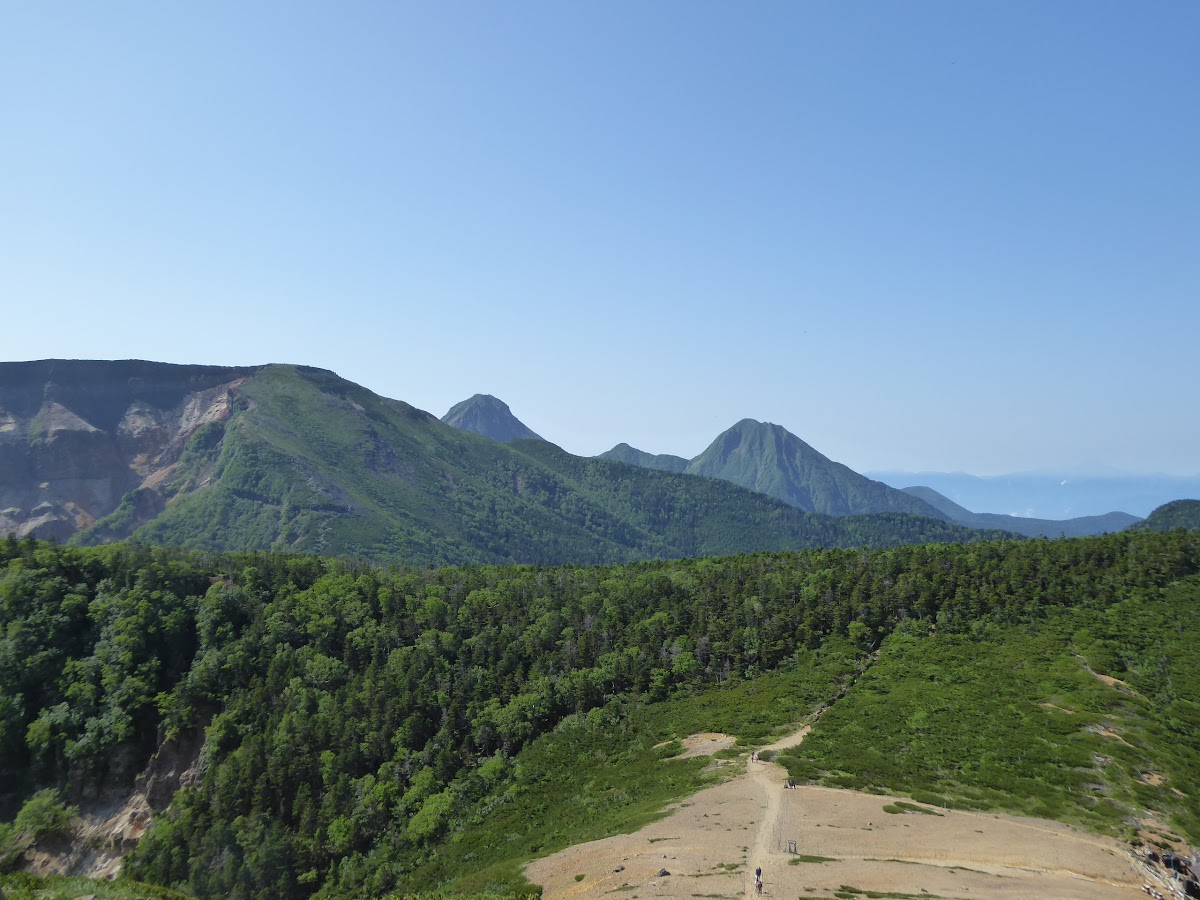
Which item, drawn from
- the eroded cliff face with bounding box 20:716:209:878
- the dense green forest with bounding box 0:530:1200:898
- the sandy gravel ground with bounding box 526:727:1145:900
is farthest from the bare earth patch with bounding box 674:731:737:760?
the eroded cliff face with bounding box 20:716:209:878

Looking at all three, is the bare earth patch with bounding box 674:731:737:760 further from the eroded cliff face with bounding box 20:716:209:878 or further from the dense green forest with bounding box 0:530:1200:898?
the eroded cliff face with bounding box 20:716:209:878

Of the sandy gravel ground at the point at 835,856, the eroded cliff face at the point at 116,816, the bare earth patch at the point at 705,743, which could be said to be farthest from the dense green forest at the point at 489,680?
the sandy gravel ground at the point at 835,856

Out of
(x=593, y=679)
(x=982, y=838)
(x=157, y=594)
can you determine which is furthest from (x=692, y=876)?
(x=157, y=594)

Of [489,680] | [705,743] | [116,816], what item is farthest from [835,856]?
[116,816]

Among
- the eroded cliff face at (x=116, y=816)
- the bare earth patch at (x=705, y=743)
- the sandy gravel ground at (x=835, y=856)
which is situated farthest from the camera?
the eroded cliff face at (x=116, y=816)

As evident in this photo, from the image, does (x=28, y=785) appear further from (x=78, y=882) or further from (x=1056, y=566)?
(x=1056, y=566)

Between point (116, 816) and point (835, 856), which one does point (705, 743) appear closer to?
point (835, 856)

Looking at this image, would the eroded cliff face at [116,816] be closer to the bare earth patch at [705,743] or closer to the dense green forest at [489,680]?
the dense green forest at [489,680]
